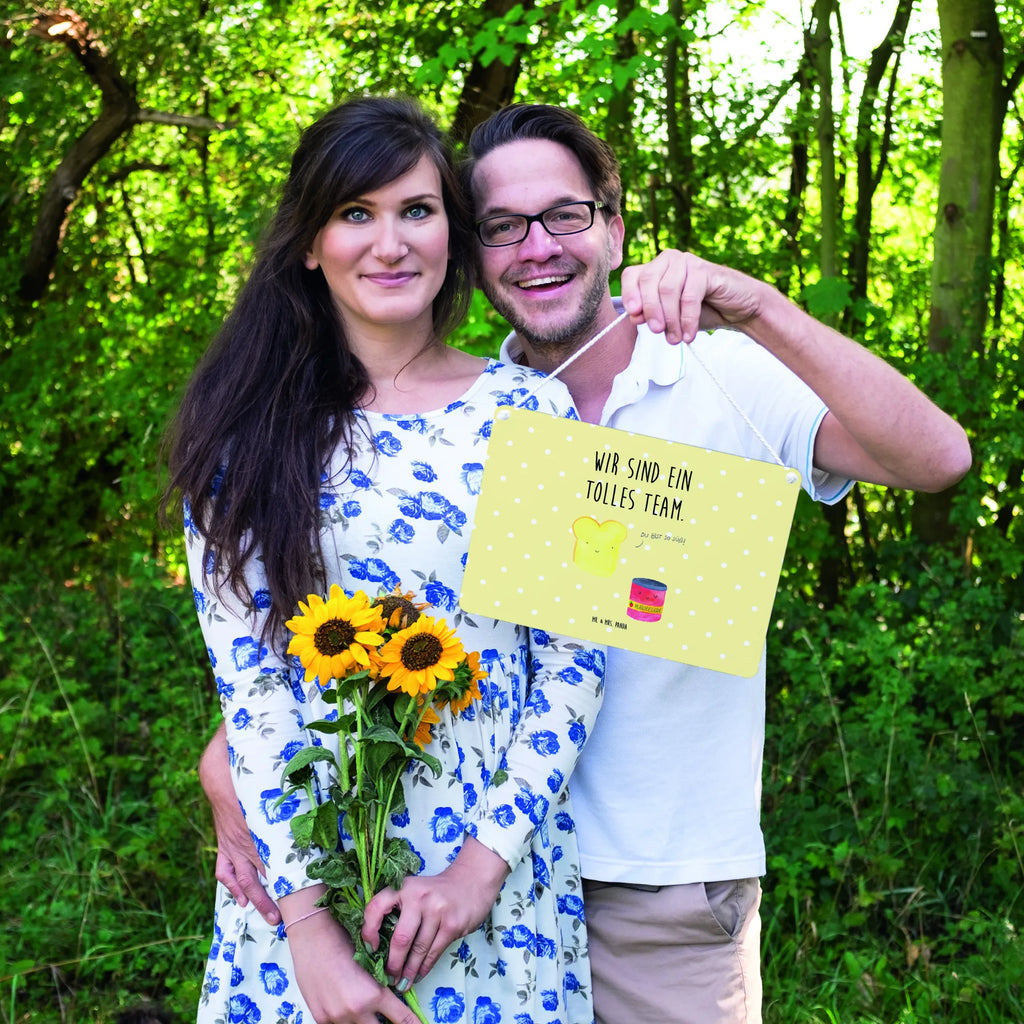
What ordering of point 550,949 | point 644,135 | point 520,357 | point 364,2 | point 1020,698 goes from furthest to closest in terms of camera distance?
point 364,2 < point 644,135 < point 1020,698 < point 520,357 < point 550,949

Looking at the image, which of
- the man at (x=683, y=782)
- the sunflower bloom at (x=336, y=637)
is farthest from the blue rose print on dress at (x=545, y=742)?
the sunflower bloom at (x=336, y=637)

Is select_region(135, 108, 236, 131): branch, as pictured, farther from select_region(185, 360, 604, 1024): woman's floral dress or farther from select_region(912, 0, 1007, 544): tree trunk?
select_region(185, 360, 604, 1024): woman's floral dress

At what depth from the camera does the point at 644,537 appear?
152cm

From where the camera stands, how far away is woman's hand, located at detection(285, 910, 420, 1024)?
5.01ft

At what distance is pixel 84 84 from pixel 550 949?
6692 mm

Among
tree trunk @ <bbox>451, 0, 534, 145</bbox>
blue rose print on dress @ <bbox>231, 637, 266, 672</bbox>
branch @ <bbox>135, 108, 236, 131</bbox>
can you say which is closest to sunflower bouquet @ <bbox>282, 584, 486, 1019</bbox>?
blue rose print on dress @ <bbox>231, 637, 266, 672</bbox>

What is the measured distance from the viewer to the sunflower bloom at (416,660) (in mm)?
1505

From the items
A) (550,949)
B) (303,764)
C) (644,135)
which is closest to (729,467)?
(303,764)

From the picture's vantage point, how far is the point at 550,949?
175cm

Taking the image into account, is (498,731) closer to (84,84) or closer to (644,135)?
(644,135)

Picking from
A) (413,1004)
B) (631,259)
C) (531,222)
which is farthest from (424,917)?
(631,259)

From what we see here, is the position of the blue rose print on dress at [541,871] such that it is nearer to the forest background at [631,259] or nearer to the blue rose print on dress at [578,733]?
the blue rose print on dress at [578,733]

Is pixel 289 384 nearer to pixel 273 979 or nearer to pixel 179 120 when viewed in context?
pixel 273 979

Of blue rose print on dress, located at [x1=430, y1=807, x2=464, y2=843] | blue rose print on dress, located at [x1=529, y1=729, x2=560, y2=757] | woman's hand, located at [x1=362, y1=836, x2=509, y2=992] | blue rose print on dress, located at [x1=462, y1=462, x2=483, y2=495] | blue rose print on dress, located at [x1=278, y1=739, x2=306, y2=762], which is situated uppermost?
blue rose print on dress, located at [x1=462, y1=462, x2=483, y2=495]
